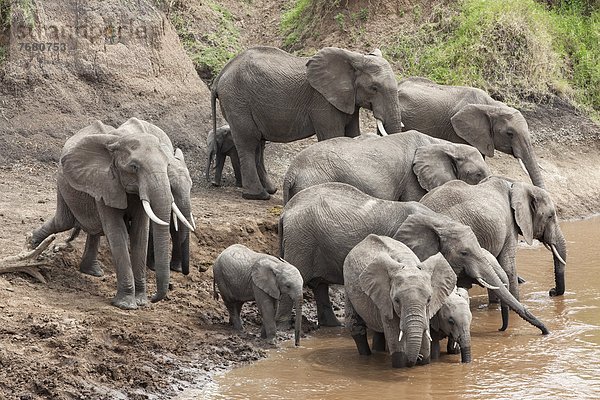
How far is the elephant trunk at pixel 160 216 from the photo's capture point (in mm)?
10234

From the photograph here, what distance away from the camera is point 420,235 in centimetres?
1070

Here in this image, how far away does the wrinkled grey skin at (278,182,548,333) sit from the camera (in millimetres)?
10625

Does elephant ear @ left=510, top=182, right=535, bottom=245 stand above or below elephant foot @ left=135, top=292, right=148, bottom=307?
above

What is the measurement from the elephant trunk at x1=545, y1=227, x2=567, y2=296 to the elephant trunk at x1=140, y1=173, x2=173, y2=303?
13.4 ft

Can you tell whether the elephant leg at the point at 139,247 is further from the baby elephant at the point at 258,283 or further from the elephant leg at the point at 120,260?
the baby elephant at the point at 258,283

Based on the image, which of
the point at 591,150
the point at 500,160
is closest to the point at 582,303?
the point at 500,160

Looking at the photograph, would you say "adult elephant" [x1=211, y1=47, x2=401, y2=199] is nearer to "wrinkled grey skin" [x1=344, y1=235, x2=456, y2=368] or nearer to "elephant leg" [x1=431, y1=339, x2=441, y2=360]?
"wrinkled grey skin" [x1=344, y1=235, x2=456, y2=368]

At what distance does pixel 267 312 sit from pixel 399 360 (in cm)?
144

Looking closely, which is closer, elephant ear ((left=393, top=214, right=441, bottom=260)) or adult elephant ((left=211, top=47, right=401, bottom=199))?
elephant ear ((left=393, top=214, right=441, bottom=260))

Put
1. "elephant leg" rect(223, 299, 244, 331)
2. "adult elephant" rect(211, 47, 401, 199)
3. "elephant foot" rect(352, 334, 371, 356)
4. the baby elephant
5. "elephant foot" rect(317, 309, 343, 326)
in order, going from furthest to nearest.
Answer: "adult elephant" rect(211, 47, 401, 199), "elephant foot" rect(317, 309, 343, 326), "elephant leg" rect(223, 299, 244, 331), the baby elephant, "elephant foot" rect(352, 334, 371, 356)

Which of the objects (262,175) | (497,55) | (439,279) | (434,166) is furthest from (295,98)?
(497,55)

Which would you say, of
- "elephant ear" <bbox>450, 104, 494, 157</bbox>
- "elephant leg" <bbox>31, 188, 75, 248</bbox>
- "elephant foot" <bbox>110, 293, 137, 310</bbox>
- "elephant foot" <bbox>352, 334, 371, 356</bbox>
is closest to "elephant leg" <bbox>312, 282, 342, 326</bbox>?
"elephant foot" <bbox>352, 334, 371, 356</bbox>

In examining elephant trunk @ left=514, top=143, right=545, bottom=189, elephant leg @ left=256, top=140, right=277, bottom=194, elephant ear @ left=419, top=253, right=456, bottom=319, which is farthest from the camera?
elephant leg @ left=256, top=140, right=277, bottom=194

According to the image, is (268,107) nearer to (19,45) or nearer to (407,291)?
(19,45)
